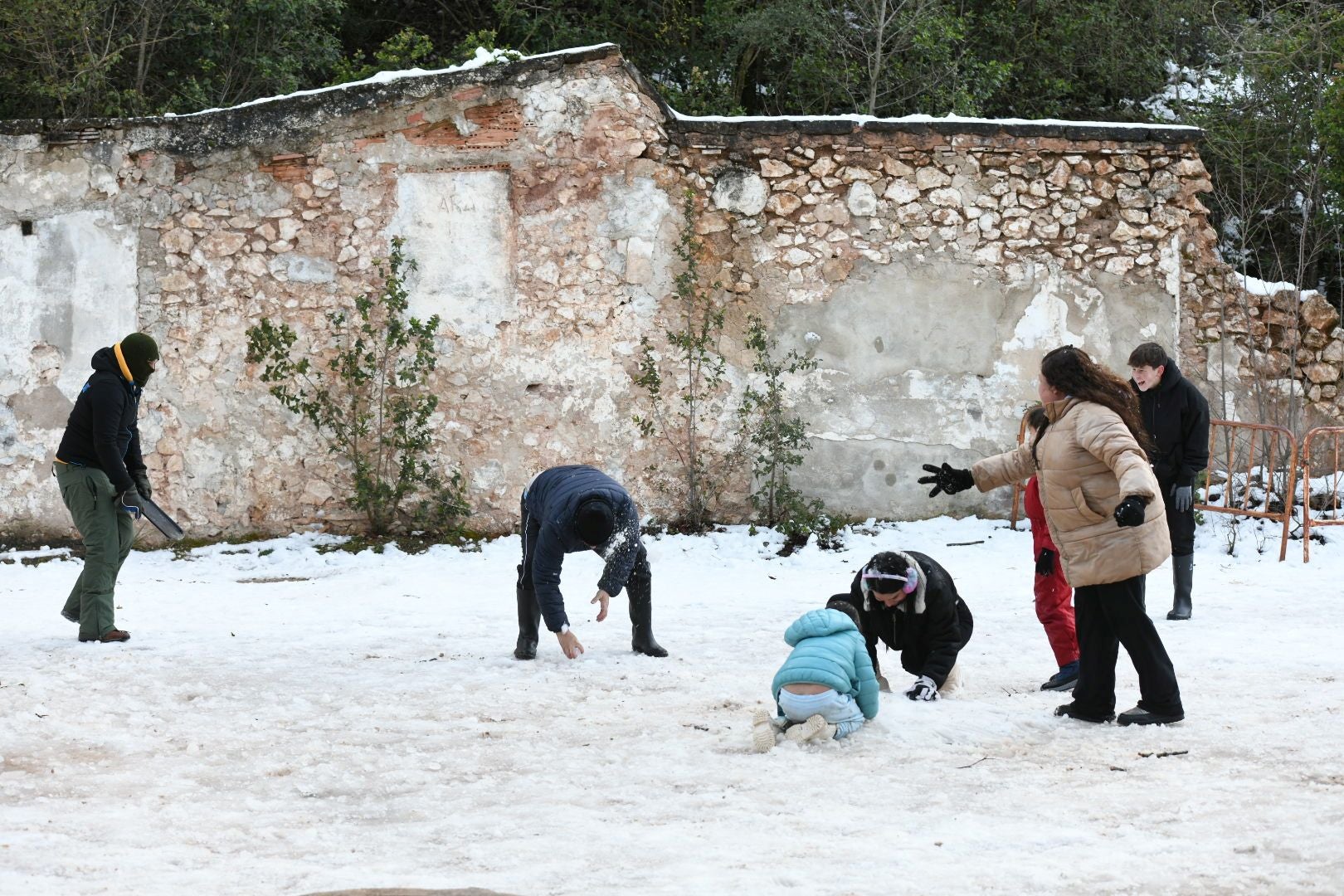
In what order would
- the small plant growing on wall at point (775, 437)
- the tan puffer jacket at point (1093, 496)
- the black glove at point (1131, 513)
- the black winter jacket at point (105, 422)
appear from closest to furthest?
the black glove at point (1131, 513)
the tan puffer jacket at point (1093, 496)
the black winter jacket at point (105, 422)
the small plant growing on wall at point (775, 437)

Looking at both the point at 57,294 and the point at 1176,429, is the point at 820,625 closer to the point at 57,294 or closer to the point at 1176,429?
the point at 1176,429

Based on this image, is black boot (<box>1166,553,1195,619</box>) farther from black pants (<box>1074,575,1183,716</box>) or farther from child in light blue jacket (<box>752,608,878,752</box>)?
child in light blue jacket (<box>752,608,878,752</box>)

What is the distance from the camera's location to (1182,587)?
7.46 metres

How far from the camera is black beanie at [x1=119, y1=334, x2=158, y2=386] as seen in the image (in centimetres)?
663

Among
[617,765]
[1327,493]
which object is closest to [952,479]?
[617,765]

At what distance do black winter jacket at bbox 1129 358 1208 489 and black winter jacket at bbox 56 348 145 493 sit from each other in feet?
17.3

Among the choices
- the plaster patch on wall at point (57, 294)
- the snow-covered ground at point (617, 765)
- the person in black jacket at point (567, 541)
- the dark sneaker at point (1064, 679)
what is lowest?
the snow-covered ground at point (617, 765)

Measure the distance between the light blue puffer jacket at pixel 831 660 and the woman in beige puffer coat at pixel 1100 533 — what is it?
2.84 ft

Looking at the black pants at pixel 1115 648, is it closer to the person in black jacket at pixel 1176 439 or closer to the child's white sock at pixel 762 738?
the child's white sock at pixel 762 738

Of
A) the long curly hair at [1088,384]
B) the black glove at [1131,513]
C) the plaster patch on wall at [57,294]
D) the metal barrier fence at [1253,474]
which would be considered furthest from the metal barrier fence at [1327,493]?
the plaster patch on wall at [57,294]

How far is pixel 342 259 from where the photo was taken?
9.80 metres

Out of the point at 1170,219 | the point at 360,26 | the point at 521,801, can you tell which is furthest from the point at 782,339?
the point at 360,26

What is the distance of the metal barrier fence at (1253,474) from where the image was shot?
921cm

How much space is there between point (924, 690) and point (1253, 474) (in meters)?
5.97
